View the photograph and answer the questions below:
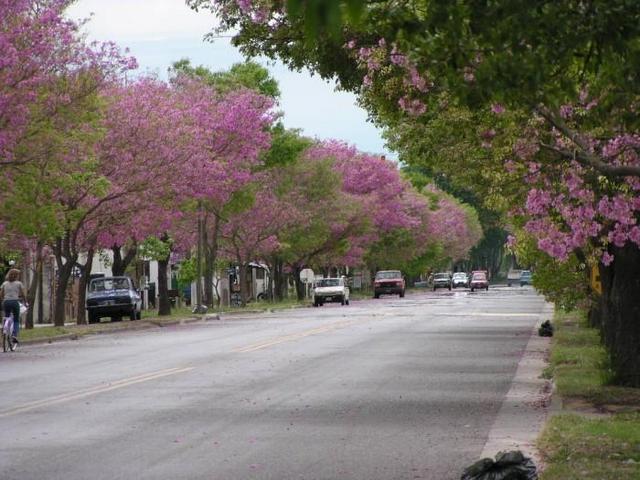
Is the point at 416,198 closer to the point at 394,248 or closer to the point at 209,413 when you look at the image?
the point at 394,248

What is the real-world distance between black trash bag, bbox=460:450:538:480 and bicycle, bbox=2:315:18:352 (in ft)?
68.8

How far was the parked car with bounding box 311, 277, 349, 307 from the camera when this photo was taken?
71.3 m

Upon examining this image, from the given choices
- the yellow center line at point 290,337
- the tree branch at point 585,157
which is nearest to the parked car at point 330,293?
the yellow center line at point 290,337

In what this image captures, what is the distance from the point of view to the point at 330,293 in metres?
71.4

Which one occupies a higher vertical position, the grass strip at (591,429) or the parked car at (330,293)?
the parked car at (330,293)

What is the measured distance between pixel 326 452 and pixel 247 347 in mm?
16398

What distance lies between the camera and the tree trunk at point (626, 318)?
1753 cm

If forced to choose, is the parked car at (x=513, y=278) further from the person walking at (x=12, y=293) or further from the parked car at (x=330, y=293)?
the person walking at (x=12, y=293)

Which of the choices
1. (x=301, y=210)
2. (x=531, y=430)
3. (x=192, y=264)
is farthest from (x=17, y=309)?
(x=301, y=210)

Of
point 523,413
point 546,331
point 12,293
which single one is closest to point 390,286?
point 546,331

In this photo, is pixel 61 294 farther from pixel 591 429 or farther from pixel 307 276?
pixel 307 276

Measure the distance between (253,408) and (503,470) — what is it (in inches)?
246

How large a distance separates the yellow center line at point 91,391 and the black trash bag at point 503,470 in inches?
271

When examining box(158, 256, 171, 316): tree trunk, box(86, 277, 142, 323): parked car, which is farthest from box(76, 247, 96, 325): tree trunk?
box(158, 256, 171, 316): tree trunk
